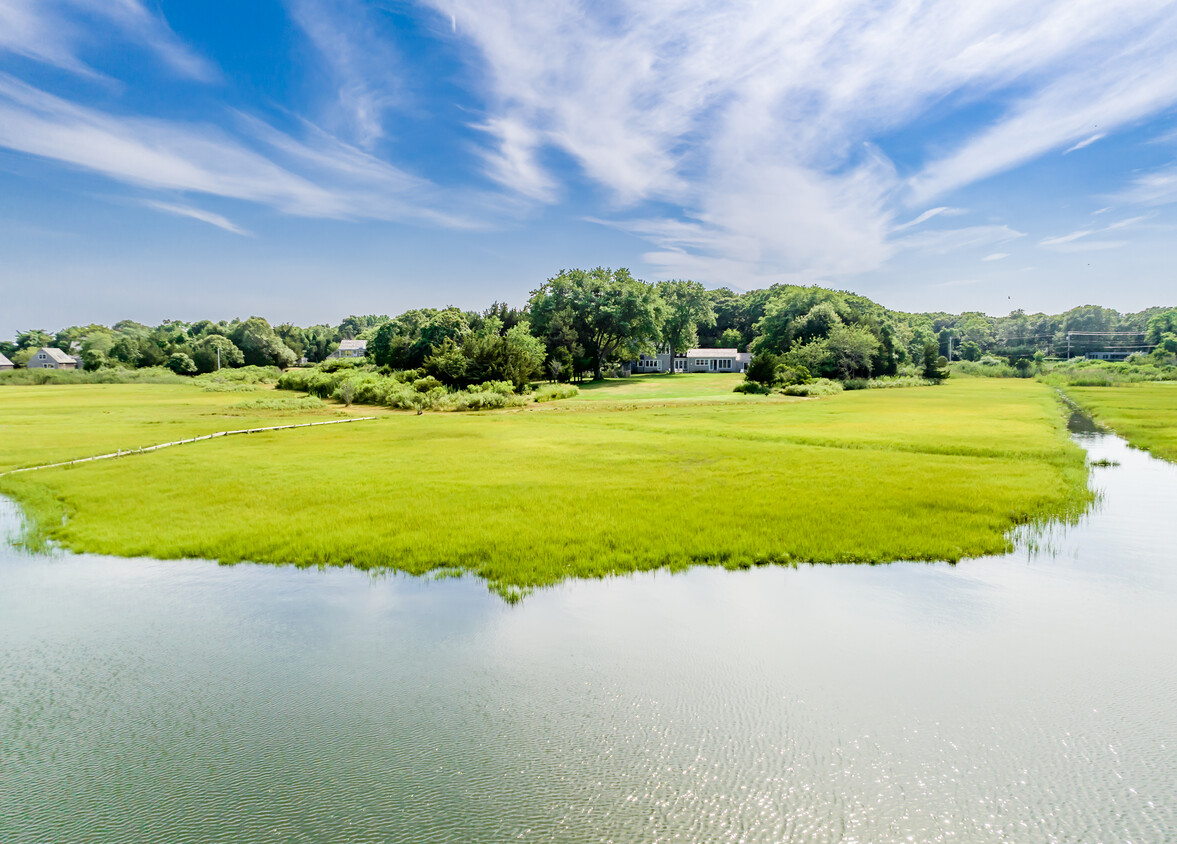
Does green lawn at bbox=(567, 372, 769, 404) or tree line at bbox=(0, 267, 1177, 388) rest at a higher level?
tree line at bbox=(0, 267, 1177, 388)

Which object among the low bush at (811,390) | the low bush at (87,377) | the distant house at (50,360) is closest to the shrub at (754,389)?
the low bush at (811,390)

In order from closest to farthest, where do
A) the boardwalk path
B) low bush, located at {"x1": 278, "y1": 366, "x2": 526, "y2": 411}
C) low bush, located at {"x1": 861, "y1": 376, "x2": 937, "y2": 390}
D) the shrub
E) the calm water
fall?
1. the calm water
2. the boardwalk path
3. low bush, located at {"x1": 278, "y1": 366, "x2": 526, "y2": 411}
4. the shrub
5. low bush, located at {"x1": 861, "y1": 376, "x2": 937, "y2": 390}

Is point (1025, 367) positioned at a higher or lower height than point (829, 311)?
lower

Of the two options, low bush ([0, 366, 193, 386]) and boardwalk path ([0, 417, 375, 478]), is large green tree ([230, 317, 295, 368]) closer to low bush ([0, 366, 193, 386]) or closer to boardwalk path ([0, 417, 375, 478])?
low bush ([0, 366, 193, 386])

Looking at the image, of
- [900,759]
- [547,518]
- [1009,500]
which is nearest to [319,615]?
[547,518]

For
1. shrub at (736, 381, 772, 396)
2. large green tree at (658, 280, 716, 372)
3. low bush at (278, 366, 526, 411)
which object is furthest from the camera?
large green tree at (658, 280, 716, 372)

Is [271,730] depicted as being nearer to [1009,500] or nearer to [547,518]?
[547,518]

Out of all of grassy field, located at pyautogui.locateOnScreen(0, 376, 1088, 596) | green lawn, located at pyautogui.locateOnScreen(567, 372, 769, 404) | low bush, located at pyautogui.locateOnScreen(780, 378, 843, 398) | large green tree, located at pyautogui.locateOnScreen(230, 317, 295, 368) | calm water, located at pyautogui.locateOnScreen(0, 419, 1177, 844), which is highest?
large green tree, located at pyautogui.locateOnScreen(230, 317, 295, 368)

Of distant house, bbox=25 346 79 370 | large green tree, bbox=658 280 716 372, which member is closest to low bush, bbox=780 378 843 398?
large green tree, bbox=658 280 716 372

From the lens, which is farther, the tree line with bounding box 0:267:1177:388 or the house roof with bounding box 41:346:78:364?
the house roof with bounding box 41:346:78:364
